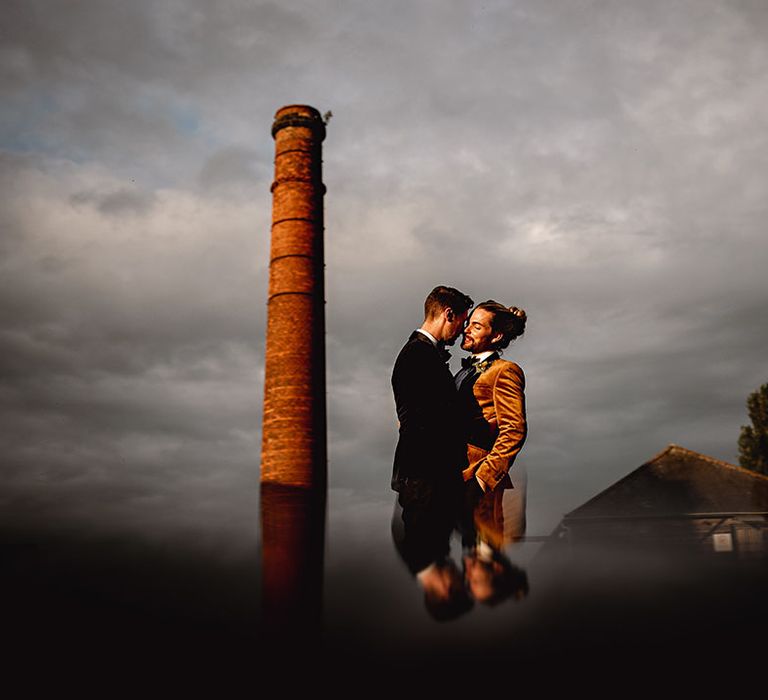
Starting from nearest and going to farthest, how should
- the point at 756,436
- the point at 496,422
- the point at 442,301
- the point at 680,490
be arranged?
1. the point at 442,301
2. the point at 496,422
3. the point at 680,490
4. the point at 756,436

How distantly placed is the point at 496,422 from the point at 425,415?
573mm

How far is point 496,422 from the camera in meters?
3.87

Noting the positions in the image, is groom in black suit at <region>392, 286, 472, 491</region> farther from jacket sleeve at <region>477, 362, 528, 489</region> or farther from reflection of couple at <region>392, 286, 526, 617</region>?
jacket sleeve at <region>477, 362, 528, 489</region>

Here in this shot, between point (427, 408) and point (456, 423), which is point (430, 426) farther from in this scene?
point (456, 423)

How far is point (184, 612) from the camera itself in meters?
1.99

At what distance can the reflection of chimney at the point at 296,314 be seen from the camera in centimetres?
1229

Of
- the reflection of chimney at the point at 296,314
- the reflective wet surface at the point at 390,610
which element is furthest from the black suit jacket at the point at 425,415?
the reflection of chimney at the point at 296,314

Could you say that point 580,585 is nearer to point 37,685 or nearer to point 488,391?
point 37,685

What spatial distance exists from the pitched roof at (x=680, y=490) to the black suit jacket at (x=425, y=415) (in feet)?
30.6

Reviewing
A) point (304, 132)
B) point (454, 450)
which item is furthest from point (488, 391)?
point (304, 132)

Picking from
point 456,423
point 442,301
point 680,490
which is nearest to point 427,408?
point 456,423

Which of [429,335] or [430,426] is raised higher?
[429,335]

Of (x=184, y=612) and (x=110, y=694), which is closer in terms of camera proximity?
(x=110, y=694)

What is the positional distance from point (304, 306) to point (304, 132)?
12.4ft
